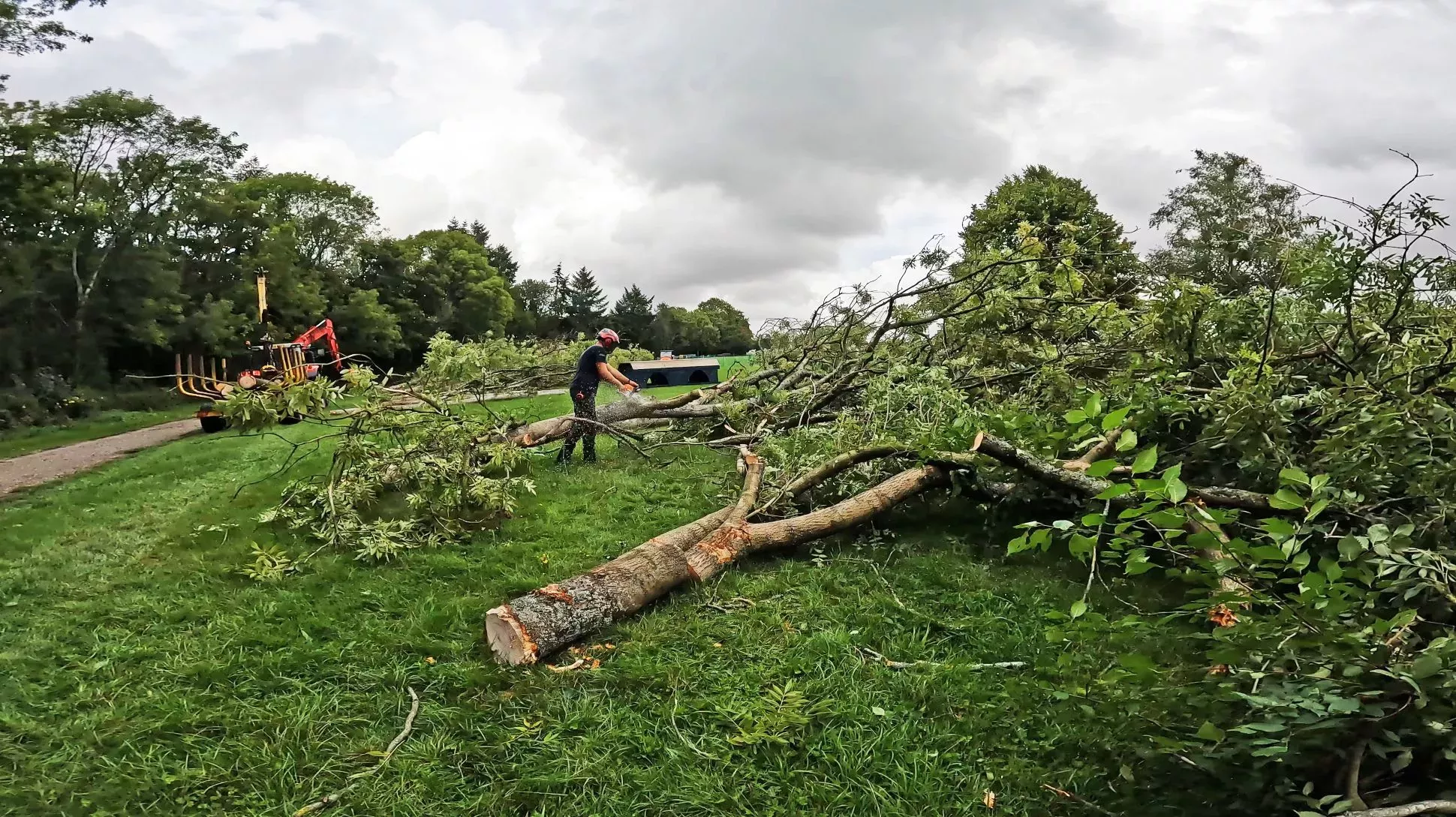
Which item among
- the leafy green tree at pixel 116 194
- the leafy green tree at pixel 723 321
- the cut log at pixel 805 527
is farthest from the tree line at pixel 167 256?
the leafy green tree at pixel 723 321

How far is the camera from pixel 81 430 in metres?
13.1

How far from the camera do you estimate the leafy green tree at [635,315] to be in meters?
50.3

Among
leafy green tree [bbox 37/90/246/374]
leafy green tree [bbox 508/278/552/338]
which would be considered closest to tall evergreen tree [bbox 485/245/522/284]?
leafy green tree [bbox 508/278/552/338]

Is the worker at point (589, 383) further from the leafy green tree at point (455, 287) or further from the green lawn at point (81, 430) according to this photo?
the leafy green tree at point (455, 287)

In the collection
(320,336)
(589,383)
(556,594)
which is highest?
(320,336)

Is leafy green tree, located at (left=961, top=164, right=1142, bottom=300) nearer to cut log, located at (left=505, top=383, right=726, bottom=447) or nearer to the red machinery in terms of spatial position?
cut log, located at (left=505, top=383, right=726, bottom=447)

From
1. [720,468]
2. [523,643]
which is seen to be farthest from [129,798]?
[720,468]

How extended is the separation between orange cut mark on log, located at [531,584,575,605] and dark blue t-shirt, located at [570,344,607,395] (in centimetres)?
369

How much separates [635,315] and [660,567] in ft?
161

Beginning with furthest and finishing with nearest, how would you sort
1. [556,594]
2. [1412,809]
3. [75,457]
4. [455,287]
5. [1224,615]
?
[455,287], [75,457], [556,594], [1224,615], [1412,809]

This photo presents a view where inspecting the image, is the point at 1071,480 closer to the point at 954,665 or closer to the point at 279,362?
the point at 954,665

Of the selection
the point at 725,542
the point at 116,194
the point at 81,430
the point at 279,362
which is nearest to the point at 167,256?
the point at 116,194

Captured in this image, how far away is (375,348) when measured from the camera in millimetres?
28766

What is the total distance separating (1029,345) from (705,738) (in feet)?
17.3
